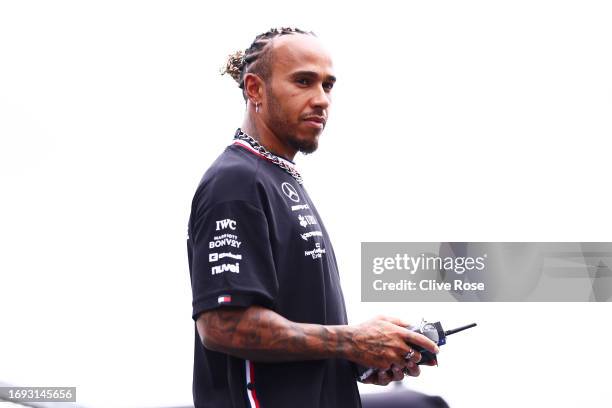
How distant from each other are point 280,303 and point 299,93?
426mm

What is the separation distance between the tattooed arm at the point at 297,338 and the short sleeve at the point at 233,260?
1.1 inches

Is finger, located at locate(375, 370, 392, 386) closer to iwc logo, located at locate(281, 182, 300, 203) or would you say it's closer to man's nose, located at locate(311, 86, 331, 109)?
iwc logo, located at locate(281, 182, 300, 203)

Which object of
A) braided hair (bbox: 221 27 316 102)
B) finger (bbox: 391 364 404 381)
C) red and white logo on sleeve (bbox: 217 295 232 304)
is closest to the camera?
red and white logo on sleeve (bbox: 217 295 232 304)

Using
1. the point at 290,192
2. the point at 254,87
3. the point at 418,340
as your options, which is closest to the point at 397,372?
the point at 418,340

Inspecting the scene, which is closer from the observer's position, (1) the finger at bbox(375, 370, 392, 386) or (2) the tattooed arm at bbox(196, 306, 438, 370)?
(2) the tattooed arm at bbox(196, 306, 438, 370)

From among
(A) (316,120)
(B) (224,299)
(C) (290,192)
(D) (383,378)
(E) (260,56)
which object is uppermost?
(E) (260,56)

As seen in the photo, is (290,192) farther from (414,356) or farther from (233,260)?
(414,356)

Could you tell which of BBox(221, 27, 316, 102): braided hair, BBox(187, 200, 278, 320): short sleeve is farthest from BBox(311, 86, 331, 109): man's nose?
BBox(187, 200, 278, 320): short sleeve

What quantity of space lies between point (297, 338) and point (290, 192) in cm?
31

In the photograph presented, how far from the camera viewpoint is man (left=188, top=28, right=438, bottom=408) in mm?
1271

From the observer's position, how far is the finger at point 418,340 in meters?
1.33

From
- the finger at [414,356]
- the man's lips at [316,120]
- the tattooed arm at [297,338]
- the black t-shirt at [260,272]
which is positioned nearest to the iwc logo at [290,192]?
the black t-shirt at [260,272]

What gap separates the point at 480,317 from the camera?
328 cm

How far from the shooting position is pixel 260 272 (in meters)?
1.28
